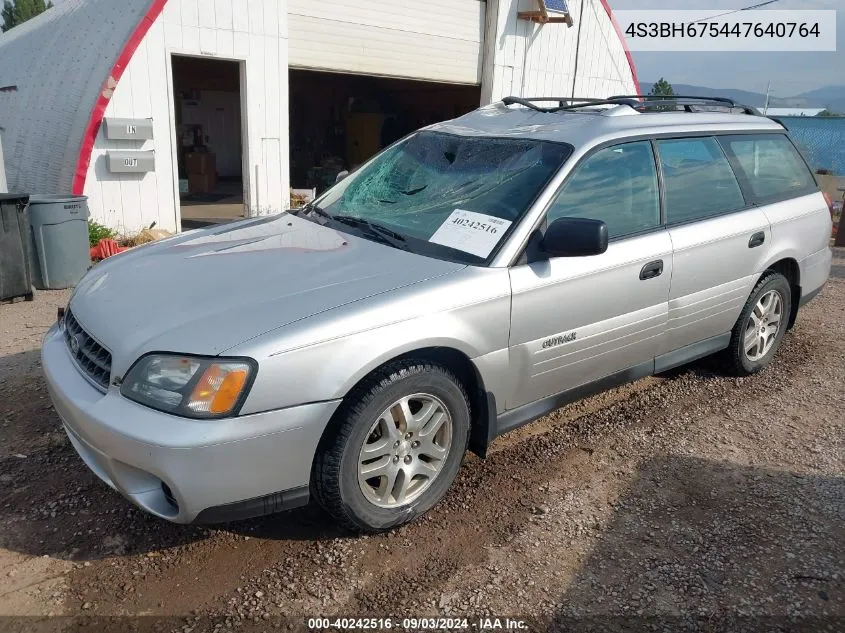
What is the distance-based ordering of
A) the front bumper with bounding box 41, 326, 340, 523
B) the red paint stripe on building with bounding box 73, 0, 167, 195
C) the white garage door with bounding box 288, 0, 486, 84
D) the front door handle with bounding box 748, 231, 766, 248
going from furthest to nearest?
the white garage door with bounding box 288, 0, 486, 84, the red paint stripe on building with bounding box 73, 0, 167, 195, the front door handle with bounding box 748, 231, 766, 248, the front bumper with bounding box 41, 326, 340, 523

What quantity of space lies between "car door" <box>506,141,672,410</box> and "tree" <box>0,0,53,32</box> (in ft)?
159

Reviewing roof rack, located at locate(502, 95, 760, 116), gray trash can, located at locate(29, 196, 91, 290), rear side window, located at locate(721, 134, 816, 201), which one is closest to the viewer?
roof rack, located at locate(502, 95, 760, 116)

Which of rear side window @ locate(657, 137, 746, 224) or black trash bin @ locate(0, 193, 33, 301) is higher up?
rear side window @ locate(657, 137, 746, 224)

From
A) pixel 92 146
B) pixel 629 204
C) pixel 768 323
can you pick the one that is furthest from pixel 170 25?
pixel 768 323

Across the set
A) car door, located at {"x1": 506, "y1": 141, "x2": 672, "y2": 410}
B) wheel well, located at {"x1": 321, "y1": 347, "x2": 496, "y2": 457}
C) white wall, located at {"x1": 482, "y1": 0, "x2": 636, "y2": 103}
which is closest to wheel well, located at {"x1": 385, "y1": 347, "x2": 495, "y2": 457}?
wheel well, located at {"x1": 321, "y1": 347, "x2": 496, "y2": 457}

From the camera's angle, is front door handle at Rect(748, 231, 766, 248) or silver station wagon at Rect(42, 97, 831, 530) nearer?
silver station wagon at Rect(42, 97, 831, 530)

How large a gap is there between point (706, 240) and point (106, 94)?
7.42 m

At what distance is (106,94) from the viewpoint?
27.2 ft

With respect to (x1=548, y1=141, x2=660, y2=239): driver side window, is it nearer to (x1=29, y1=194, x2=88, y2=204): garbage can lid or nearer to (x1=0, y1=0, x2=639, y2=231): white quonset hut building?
(x1=29, y1=194, x2=88, y2=204): garbage can lid

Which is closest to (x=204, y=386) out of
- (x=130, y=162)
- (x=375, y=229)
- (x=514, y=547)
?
(x=375, y=229)

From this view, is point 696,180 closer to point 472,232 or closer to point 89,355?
point 472,232

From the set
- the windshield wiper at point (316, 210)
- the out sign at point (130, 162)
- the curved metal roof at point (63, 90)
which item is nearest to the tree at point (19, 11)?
the curved metal roof at point (63, 90)

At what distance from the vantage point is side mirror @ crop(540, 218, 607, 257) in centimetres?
299

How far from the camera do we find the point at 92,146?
8.36m
